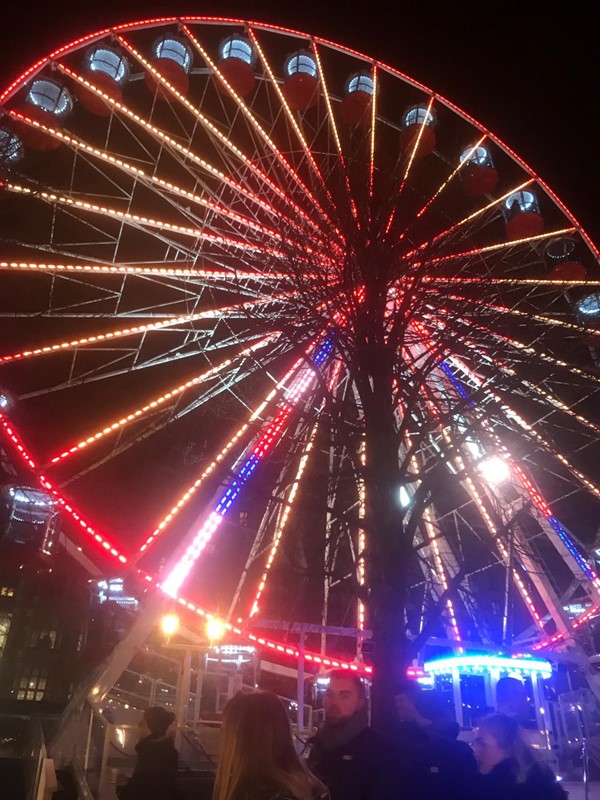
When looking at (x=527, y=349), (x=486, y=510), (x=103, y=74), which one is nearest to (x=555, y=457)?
(x=527, y=349)

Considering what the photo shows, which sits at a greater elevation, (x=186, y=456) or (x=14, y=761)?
(x=186, y=456)

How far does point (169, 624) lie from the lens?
10.2 m

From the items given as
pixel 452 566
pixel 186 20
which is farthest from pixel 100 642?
pixel 186 20

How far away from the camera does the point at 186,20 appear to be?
1338 centimetres

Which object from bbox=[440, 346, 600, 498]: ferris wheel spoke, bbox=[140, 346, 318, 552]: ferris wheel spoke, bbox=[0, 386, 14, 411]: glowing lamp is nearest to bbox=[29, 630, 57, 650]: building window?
bbox=[0, 386, 14, 411]: glowing lamp

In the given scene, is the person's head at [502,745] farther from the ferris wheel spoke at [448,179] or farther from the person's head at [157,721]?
the ferris wheel spoke at [448,179]

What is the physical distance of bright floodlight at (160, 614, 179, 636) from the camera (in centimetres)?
989

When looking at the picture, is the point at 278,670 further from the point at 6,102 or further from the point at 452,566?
the point at 6,102

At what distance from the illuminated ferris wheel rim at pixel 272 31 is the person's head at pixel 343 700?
10.9 meters

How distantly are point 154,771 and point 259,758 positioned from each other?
115 inches

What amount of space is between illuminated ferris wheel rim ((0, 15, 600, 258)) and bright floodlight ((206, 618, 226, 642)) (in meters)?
9.39

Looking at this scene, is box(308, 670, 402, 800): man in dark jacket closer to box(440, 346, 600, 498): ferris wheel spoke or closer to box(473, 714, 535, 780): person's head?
box(473, 714, 535, 780): person's head

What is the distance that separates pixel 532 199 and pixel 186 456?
10.1m

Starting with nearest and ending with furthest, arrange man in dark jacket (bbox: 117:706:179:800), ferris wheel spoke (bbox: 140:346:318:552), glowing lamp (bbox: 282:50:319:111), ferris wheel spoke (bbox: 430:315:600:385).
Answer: man in dark jacket (bbox: 117:706:179:800)
ferris wheel spoke (bbox: 140:346:318:552)
ferris wheel spoke (bbox: 430:315:600:385)
glowing lamp (bbox: 282:50:319:111)
